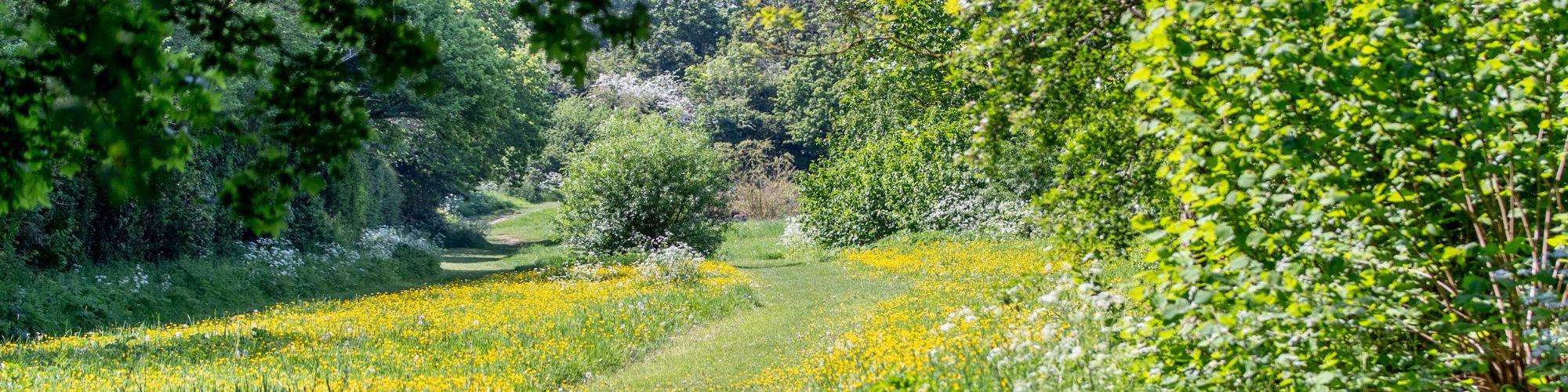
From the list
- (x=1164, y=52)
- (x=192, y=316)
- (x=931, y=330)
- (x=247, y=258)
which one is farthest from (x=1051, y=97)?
(x=247, y=258)

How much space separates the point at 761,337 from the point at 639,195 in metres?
14.3

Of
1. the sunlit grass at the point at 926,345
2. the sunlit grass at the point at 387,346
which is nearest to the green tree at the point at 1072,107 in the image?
the sunlit grass at the point at 926,345

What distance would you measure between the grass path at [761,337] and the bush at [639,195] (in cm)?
607

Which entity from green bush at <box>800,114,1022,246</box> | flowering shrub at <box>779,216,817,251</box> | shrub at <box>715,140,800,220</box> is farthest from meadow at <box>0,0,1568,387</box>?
shrub at <box>715,140,800,220</box>

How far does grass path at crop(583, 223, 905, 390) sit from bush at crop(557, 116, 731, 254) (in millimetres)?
6067

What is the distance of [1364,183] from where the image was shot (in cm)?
383

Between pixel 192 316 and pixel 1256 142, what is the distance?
49.9ft

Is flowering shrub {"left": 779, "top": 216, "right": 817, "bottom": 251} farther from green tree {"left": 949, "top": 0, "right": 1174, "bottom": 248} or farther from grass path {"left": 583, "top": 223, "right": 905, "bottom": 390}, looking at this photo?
green tree {"left": 949, "top": 0, "right": 1174, "bottom": 248}

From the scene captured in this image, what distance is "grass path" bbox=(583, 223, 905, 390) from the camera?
8.73 metres

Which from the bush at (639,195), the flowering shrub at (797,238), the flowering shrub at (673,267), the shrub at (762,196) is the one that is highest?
the flowering shrub at (673,267)

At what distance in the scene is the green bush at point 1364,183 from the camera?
126 inches

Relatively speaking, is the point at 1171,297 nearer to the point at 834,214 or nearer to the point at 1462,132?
the point at 1462,132

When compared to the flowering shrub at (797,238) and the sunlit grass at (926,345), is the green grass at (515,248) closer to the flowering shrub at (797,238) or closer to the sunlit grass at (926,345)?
the flowering shrub at (797,238)

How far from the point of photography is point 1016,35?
528 cm
